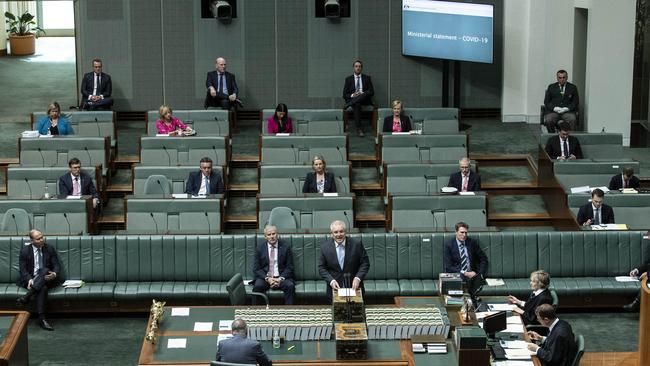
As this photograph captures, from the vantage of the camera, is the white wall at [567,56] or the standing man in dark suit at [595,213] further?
the white wall at [567,56]

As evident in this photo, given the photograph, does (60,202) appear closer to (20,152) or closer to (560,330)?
(20,152)

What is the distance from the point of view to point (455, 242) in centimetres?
1309

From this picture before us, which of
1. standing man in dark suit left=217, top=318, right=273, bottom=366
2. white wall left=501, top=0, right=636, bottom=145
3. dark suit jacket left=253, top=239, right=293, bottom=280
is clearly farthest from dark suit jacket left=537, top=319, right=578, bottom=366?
white wall left=501, top=0, right=636, bottom=145

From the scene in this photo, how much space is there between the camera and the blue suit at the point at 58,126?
55.4 ft

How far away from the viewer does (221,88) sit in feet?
62.6

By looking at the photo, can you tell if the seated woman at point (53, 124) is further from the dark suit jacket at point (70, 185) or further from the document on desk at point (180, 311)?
the document on desk at point (180, 311)

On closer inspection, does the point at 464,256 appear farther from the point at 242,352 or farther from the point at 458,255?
the point at 242,352

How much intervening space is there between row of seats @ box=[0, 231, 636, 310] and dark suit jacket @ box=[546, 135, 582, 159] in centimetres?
283

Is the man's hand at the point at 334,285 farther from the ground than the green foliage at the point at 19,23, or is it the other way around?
the green foliage at the point at 19,23

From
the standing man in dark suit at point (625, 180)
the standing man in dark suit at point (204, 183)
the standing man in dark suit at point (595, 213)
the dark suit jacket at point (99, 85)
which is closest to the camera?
the standing man in dark suit at point (595, 213)

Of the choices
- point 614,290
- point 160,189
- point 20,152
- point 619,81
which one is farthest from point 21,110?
point 614,290

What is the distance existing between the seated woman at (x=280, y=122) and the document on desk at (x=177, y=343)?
672 cm

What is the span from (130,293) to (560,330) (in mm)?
5219

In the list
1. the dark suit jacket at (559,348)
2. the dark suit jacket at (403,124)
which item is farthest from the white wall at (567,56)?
the dark suit jacket at (559,348)
